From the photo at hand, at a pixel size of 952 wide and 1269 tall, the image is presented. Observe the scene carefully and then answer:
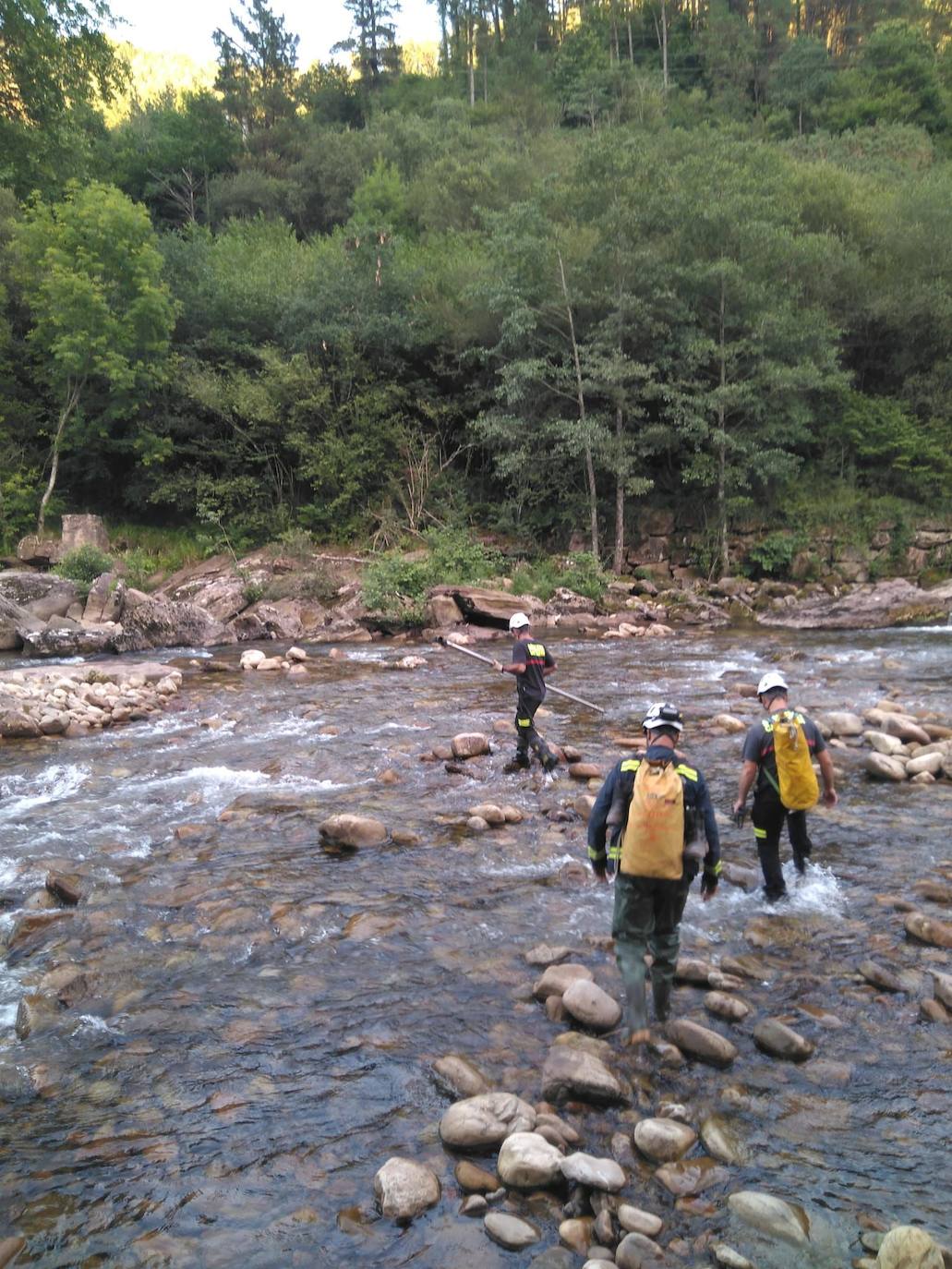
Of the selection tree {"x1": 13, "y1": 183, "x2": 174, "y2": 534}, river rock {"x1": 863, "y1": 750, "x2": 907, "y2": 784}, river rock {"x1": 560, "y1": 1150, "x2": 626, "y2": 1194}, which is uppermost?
tree {"x1": 13, "y1": 183, "x2": 174, "y2": 534}

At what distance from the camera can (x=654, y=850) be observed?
4.25 meters

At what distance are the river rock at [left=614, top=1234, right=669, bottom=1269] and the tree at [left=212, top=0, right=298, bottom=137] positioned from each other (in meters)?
67.1

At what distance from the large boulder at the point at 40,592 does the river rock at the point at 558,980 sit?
19554 millimetres

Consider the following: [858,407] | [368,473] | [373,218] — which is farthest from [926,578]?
[373,218]

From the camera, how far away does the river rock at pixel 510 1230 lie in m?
3.02

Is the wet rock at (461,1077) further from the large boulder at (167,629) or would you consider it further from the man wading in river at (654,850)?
the large boulder at (167,629)

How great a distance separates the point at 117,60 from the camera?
12461mm

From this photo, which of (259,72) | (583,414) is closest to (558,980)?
(583,414)

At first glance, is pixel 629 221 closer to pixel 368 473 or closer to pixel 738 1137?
pixel 368 473

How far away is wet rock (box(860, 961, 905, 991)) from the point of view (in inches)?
184

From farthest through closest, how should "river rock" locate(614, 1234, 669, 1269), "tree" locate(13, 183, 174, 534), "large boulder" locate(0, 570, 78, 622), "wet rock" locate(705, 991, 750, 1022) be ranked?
"tree" locate(13, 183, 174, 534), "large boulder" locate(0, 570, 78, 622), "wet rock" locate(705, 991, 750, 1022), "river rock" locate(614, 1234, 669, 1269)

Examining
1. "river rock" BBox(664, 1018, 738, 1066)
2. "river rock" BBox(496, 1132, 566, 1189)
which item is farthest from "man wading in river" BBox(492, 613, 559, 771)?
"river rock" BBox(496, 1132, 566, 1189)

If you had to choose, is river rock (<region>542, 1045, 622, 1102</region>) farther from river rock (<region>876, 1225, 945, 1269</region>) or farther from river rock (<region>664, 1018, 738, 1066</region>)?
river rock (<region>876, 1225, 945, 1269</region>)

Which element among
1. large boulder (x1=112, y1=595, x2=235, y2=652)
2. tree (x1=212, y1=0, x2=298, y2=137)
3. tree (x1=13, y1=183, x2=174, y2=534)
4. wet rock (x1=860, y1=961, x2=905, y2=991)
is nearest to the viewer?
wet rock (x1=860, y1=961, x2=905, y2=991)
